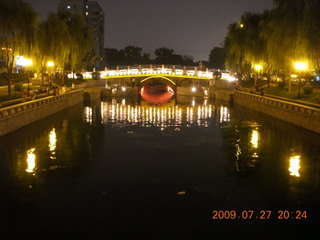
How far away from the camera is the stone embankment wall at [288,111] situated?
3061cm

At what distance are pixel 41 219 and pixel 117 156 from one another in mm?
10416

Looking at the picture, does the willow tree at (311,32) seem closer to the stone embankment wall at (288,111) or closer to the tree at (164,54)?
the stone embankment wall at (288,111)

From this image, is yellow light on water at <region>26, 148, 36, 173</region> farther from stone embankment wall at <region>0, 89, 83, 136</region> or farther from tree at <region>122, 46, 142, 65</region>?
tree at <region>122, 46, 142, 65</region>

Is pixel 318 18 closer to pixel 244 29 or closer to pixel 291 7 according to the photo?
pixel 291 7

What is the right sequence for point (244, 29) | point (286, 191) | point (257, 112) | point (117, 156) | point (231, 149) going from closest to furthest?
1. point (286, 191)
2. point (117, 156)
3. point (231, 149)
4. point (257, 112)
5. point (244, 29)

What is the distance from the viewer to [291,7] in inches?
1580

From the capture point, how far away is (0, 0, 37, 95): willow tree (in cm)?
3756

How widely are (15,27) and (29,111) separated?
390 inches

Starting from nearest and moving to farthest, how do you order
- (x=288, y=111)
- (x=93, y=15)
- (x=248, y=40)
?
(x=288, y=111) < (x=248, y=40) < (x=93, y=15)

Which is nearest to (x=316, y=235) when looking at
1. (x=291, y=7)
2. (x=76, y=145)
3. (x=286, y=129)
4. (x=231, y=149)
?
(x=231, y=149)

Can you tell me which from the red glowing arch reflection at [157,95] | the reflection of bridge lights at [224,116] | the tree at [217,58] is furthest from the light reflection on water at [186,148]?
the tree at [217,58]
